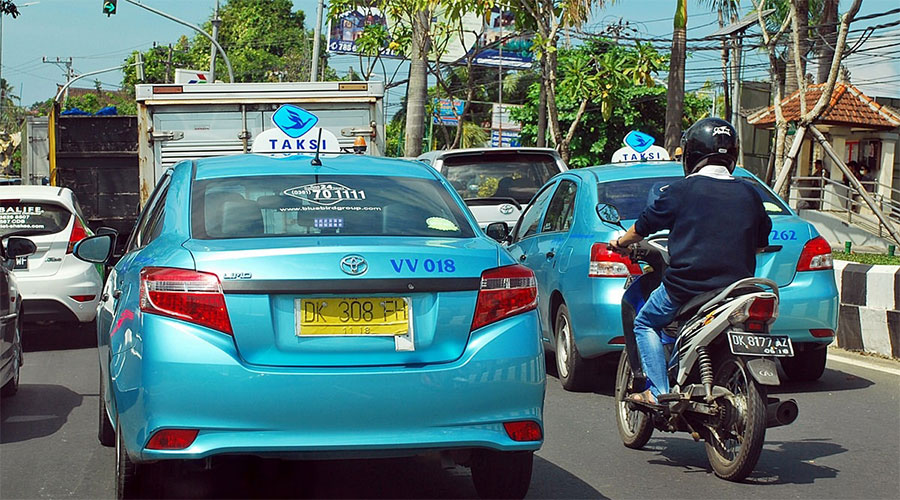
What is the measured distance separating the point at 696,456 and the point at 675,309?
1005 mm

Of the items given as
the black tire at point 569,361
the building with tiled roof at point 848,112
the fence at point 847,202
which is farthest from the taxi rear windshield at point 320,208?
the building with tiled roof at point 848,112

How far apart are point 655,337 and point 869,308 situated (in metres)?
4.95

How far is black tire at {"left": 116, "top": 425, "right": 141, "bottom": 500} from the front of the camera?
5.00 meters

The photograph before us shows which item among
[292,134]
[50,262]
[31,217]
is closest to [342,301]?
[50,262]

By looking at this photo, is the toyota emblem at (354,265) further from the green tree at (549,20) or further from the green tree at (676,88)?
the green tree at (549,20)

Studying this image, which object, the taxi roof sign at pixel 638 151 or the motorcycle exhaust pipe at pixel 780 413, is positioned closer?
the motorcycle exhaust pipe at pixel 780 413

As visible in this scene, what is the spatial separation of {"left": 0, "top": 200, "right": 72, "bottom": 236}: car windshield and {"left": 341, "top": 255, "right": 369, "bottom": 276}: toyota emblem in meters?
7.82

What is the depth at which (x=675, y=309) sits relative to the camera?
19.9 ft

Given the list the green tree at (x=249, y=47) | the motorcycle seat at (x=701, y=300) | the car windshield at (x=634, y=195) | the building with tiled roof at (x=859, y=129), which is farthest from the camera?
the green tree at (x=249, y=47)

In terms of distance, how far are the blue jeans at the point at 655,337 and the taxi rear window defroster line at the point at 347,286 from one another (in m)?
1.65

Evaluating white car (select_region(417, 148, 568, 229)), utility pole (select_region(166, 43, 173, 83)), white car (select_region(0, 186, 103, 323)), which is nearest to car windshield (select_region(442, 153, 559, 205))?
white car (select_region(417, 148, 568, 229))

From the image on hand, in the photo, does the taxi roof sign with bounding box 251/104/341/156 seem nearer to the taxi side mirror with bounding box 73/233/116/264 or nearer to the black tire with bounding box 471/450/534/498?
the taxi side mirror with bounding box 73/233/116/264

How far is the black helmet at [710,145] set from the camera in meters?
6.02

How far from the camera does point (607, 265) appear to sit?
27.6 ft
